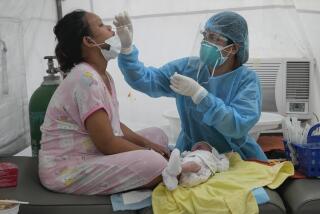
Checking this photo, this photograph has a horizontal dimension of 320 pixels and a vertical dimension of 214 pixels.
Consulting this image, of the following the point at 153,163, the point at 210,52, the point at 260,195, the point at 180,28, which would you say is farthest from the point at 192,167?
the point at 180,28

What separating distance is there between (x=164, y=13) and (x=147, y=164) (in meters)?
1.34

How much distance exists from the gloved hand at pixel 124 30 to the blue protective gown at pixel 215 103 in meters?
0.05

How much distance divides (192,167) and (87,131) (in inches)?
16.6

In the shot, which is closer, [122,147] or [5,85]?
[122,147]

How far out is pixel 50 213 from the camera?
1.39 metres

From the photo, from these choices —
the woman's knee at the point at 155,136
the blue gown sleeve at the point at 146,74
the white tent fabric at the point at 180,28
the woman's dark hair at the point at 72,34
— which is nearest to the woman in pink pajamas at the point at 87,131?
the woman's dark hair at the point at 72,34

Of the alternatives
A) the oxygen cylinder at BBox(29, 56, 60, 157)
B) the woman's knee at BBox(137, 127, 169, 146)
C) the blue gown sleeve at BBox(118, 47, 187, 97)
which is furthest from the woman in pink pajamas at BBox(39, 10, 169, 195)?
the oxygen cylinder at BBox(29, 56, 60, 157)

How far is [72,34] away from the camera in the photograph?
1604 millimetres

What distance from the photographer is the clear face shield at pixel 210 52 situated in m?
1.70

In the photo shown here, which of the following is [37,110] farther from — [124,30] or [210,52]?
[210,52]

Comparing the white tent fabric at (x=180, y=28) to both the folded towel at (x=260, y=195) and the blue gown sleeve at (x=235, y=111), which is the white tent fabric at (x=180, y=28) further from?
the folded towel at (x=260, y=195)

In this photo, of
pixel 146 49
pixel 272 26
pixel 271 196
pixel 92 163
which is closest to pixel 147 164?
pixel 92 163

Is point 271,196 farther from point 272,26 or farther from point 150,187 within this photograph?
point 272,26

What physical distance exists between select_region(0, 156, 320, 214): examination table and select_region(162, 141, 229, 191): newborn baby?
14cm
